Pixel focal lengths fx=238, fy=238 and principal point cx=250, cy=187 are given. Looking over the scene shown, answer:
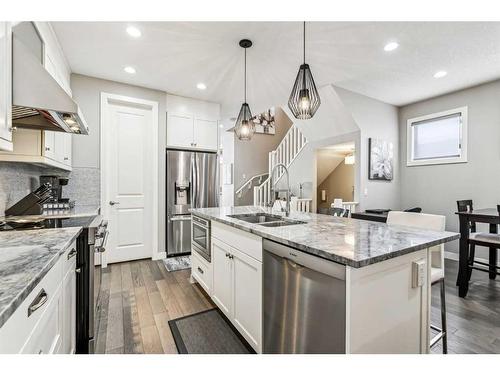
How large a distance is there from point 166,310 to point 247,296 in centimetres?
105

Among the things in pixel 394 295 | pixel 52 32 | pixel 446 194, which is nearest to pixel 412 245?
pixel 394 295

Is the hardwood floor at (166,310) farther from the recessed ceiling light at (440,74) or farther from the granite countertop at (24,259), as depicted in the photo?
the recessed ceiling light at (440,74)

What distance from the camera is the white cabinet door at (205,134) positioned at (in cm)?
412

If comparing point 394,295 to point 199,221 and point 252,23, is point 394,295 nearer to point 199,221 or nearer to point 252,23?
point 199,221

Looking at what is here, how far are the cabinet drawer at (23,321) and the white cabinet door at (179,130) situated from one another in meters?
3.09

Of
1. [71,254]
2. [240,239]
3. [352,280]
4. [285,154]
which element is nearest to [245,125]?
[240,239]

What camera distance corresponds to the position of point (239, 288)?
1737 mm

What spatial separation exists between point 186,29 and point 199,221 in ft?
6.31

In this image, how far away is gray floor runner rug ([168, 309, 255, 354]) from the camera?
1.69 meters

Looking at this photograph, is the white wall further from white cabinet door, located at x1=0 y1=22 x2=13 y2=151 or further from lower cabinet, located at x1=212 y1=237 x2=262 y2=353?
white cabinet door, located at x1=0 y1=22 x2=13 y2=151

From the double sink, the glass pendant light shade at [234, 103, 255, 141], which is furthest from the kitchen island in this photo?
the glass pendant light shade at [234, 103, 255, 141]

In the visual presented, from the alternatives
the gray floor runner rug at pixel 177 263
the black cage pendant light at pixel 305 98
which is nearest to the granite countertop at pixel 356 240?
the black cage pendant light at pixel 305 98

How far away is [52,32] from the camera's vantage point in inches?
90.9

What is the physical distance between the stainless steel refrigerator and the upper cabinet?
0.18m
